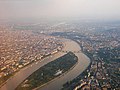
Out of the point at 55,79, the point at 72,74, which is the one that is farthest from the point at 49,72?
the point at 72,74

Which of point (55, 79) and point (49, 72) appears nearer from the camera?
point (55, 79)

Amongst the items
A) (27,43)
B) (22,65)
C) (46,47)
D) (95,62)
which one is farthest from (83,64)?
(27,43)

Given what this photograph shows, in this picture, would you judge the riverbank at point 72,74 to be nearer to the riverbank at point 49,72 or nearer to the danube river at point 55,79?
the danube river at point 55,79

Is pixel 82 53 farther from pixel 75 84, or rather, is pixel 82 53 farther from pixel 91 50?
pixel 75 84

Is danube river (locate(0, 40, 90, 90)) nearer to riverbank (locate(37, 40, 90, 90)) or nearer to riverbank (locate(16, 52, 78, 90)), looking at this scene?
riverbank (locate(37, 40, 90, 90))

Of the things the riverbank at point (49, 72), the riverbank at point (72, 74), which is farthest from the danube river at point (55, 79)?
the riverbank at point (49, 72)

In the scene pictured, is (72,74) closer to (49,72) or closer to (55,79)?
(55,79)

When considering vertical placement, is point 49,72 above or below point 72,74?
above

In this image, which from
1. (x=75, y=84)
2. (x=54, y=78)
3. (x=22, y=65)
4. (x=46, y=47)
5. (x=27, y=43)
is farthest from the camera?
(x=27, y=43)

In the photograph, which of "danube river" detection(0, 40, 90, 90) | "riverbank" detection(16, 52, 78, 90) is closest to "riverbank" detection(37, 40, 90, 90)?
"danube river" detection(0, 40, 90, 90)

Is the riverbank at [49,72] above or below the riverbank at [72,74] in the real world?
above

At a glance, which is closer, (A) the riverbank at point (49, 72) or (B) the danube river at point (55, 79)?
(B) the danube river at point (55, 79)
